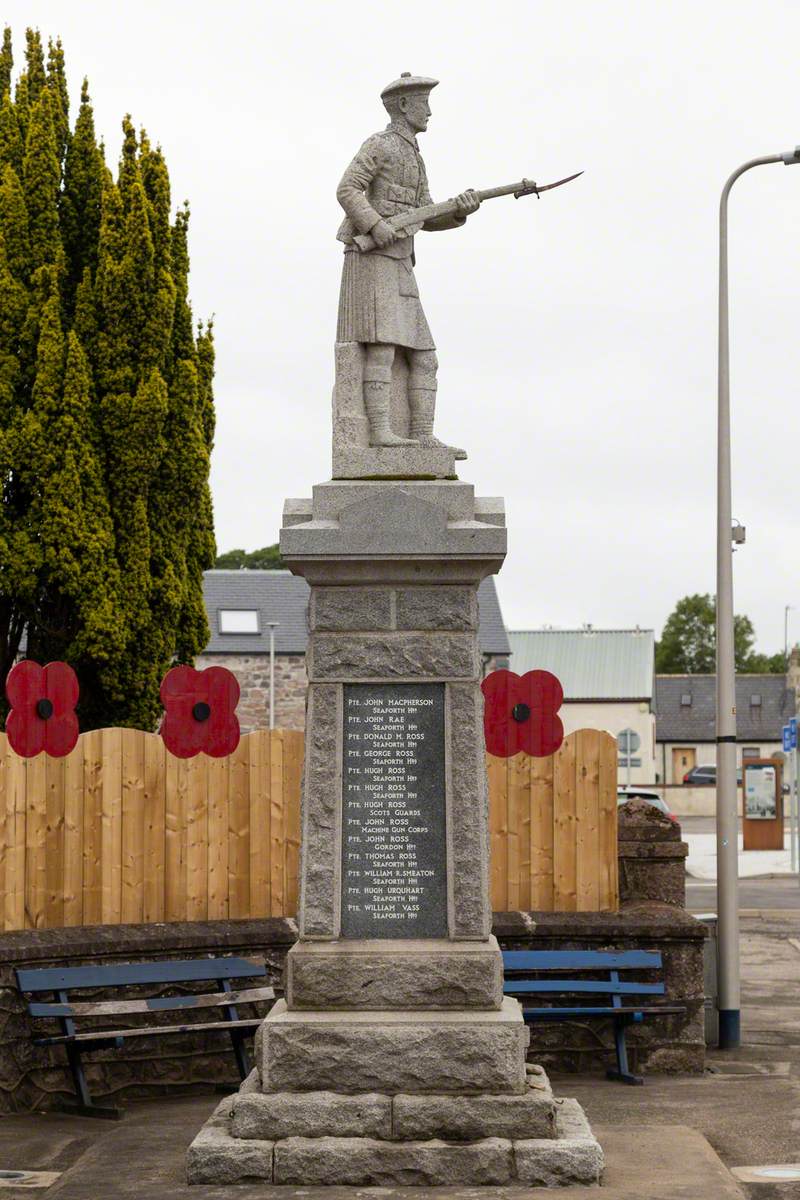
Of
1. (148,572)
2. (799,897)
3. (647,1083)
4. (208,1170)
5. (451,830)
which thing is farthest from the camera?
(799,897)

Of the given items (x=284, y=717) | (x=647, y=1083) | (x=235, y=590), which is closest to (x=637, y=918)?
(x=647, y=1083)

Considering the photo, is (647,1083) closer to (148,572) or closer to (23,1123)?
(23,1123)

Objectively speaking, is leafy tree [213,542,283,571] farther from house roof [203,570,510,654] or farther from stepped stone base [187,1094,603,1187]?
stepped stone base [187,1094,603,1187]

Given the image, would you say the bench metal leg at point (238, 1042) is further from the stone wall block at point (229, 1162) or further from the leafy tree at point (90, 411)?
the leafy tree at point (90, 411)

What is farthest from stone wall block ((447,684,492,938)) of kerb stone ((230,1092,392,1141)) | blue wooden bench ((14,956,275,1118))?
blue wooden bench ((14,956,275,1118))

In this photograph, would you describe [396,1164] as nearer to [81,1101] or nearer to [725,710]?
[81,1101]

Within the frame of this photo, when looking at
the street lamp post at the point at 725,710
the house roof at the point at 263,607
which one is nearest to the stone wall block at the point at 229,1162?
the street lamp post at the point at 725,710

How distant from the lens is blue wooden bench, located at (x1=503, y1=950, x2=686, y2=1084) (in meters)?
10.5

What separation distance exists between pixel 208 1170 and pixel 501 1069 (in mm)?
1404

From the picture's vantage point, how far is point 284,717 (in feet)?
141

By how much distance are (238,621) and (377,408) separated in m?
38.4

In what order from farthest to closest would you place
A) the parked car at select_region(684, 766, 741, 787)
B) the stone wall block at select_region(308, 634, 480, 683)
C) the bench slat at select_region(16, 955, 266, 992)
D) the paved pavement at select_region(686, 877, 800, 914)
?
the parked car at select_region(684, 766, 741, 787), the paved pavement at select_region(686, 877, 800, 914), the bench slat at select_region(16, 955, 266, 992), the stone wall block at select_region(308, 634, 480, 683)

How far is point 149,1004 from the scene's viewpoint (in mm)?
9539

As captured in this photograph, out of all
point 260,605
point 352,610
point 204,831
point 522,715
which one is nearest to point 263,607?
point 260,605
